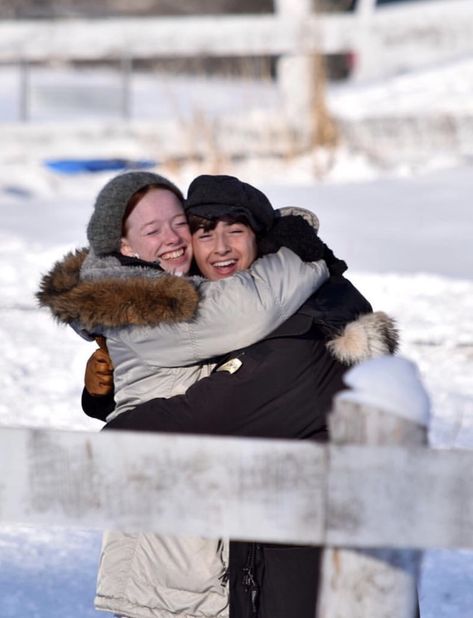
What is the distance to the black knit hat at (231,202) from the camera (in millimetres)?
2871

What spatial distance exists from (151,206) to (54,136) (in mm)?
8426

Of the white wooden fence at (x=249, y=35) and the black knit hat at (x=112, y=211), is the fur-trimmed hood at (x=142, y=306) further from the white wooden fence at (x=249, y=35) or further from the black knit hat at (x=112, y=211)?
the white wooden fence at (x=249, y=35)

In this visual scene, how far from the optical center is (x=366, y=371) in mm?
1912

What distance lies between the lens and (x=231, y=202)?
113 inches

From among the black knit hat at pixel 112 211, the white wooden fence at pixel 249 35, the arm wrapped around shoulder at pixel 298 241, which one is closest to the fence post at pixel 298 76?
the white wooden fence at pixel 249 35

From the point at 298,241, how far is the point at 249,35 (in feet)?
29.0

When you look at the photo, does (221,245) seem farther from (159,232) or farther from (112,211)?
(112,211)

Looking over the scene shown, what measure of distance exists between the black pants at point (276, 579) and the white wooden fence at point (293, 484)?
743mm

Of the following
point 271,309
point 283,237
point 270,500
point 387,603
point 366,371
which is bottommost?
point 387,603

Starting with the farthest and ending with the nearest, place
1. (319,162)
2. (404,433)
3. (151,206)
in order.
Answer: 1. (319,162)
2. (151,206)
3. (404,433)

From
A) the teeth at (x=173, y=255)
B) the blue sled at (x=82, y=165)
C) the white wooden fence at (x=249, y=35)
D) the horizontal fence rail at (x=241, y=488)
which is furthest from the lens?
the blue sled at (x=82, y=165)

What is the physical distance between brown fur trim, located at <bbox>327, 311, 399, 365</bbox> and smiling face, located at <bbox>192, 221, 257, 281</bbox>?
0.33m

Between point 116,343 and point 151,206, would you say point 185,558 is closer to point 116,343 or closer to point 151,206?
point 116,343

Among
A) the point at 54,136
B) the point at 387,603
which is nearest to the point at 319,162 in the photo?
the point at 54,136
